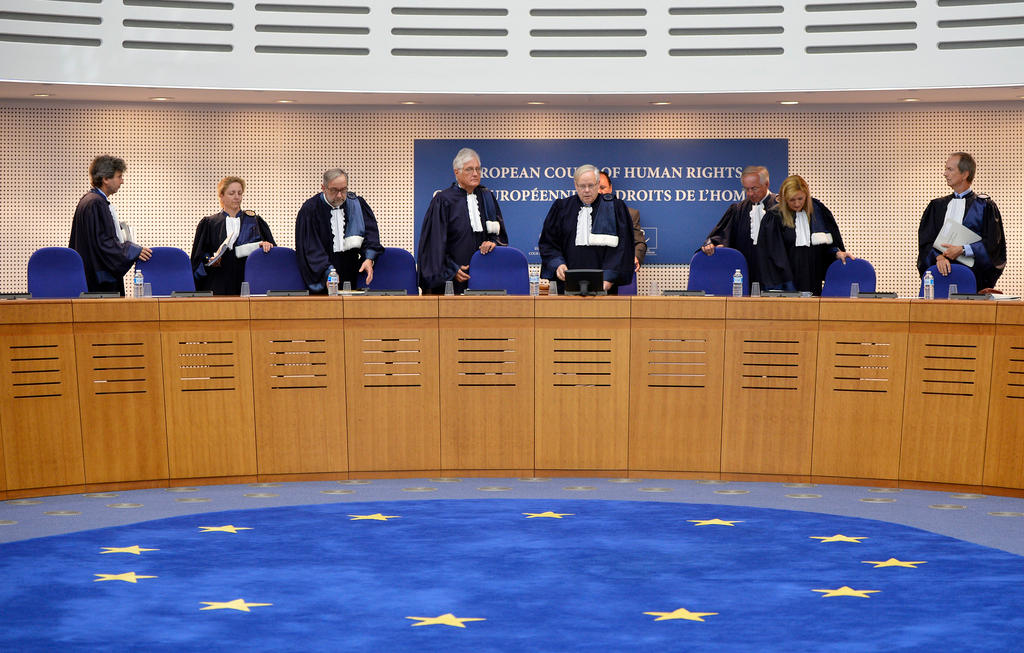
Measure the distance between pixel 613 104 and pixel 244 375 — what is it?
18.6ft

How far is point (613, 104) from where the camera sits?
37.5 ft

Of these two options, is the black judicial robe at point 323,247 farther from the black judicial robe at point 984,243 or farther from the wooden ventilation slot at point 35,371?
the black judicial robe at point 984,243

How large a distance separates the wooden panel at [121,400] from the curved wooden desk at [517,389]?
11 mm

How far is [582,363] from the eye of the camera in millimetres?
7316

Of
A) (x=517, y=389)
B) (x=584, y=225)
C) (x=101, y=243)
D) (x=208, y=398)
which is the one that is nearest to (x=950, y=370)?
(x=517, y=389)

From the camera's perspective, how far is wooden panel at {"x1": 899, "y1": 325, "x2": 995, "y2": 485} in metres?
6.84

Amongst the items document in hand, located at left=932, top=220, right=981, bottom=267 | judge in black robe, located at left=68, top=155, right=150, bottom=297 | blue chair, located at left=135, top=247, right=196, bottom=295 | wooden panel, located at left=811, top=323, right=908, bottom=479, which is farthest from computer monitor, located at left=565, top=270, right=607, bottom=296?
judge in black robe, located at left=68, top=155, right=150, bottom=297

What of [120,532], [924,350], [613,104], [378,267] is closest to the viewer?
[120,532]

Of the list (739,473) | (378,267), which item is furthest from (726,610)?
(378,267)

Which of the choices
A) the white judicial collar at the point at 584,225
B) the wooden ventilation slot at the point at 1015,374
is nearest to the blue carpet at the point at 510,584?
the wooden ventilation slot at the point at 1015,374

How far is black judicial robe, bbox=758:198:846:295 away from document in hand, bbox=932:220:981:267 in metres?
0.74

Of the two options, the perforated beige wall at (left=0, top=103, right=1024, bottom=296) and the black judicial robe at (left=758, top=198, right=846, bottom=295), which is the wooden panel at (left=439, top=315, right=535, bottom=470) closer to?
the black judicial robe at (left=758, top=198, right=846, bottom=295)

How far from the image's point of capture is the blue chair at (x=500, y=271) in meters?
8.44

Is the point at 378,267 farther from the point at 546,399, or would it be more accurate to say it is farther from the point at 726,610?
the point at 726,610
